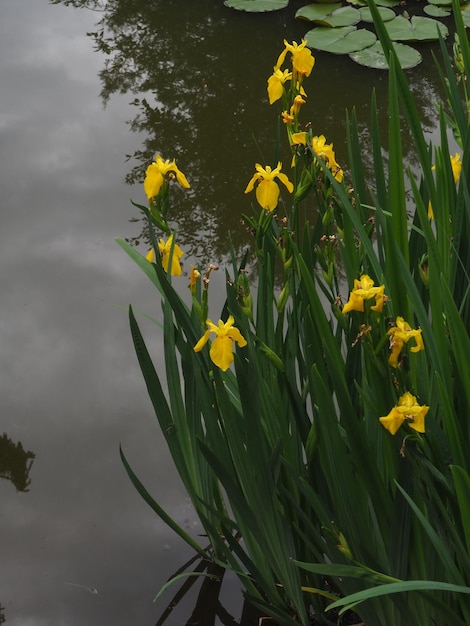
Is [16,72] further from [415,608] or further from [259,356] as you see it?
[415,608]

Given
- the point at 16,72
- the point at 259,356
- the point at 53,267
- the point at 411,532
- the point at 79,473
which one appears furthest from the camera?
the point at 16,72

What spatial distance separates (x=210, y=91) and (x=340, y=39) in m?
0.84

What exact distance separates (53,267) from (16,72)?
4.87 ft

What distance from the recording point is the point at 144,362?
1.51 m

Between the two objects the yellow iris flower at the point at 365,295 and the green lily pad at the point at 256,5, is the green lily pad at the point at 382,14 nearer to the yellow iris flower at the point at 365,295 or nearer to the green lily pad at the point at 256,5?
the green lily pad at the point at 256,5

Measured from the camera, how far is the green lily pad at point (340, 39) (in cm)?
412

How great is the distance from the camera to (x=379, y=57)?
4035 mm

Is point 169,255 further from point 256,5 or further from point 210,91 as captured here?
point 256,5

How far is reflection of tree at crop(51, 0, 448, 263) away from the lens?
310 cm

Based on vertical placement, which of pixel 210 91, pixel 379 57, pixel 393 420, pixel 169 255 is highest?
pixel 379 57

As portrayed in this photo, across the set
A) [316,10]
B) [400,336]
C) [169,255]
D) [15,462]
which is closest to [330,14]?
[316,10]

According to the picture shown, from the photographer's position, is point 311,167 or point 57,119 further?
point 57,119

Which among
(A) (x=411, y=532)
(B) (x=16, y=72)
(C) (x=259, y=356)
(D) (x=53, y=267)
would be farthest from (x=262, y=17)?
(A) (x=411, y=532)

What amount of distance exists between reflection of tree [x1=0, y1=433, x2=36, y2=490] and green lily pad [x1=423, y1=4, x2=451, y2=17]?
348 centimetres
